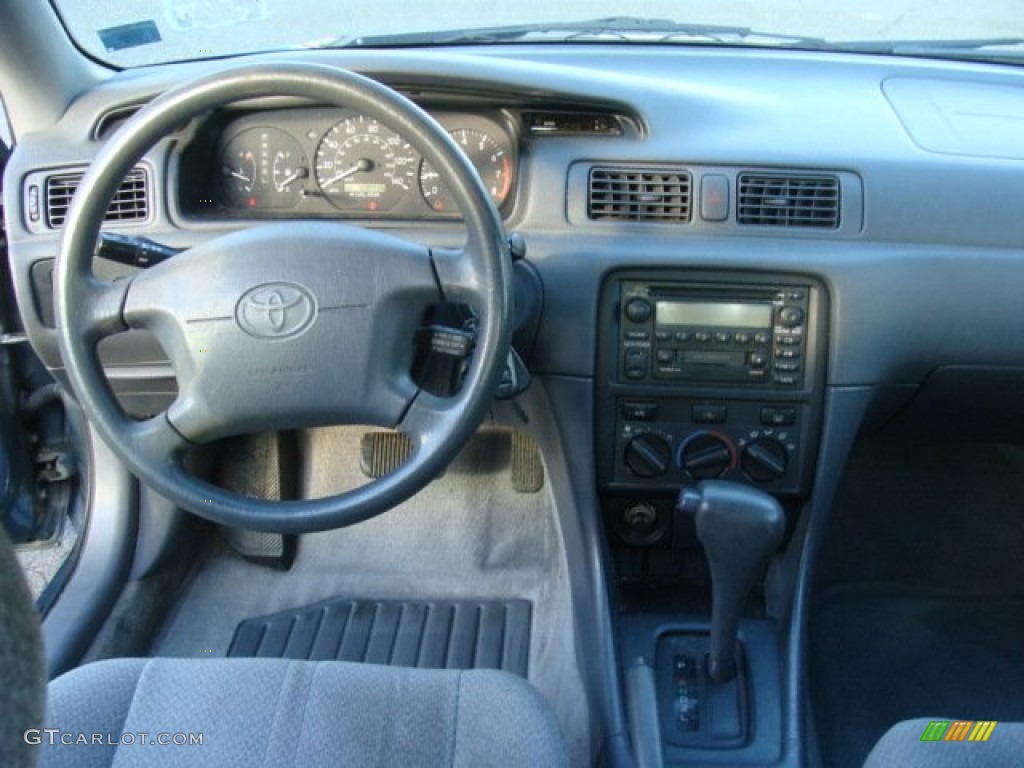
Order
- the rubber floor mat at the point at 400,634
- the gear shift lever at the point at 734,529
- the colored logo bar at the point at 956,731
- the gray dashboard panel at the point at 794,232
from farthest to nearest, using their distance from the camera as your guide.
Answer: the rubber floor mat at the point at 400,634 < the gray dashboard panel at the point at 794,232 < the gear shift lever at the point at 734,529 < the colored logo bar at the point at 956,731

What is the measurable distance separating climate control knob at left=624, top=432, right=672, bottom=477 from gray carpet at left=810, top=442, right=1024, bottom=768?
2.11 ft

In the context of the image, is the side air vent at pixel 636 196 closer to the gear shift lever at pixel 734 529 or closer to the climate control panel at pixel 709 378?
the climate control panel at pixel 709 378

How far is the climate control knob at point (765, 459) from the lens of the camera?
1.76 m

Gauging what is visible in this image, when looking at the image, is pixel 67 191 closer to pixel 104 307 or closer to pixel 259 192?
pixel 259 192

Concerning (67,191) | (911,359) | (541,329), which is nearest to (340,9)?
(67,191)

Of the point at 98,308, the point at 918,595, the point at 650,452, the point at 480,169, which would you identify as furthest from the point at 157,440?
the point at 918,595

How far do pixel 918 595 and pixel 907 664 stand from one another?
24 cm

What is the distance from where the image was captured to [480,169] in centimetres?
176

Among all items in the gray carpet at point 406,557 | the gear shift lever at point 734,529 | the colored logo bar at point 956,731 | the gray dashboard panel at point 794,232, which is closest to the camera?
the colored logo bar at point 956,731

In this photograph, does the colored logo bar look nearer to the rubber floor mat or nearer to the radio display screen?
the radio display screen

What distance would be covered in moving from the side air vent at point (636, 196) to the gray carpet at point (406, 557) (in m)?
0.81

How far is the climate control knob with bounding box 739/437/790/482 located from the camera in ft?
5.78

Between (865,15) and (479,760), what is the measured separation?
1.57 metres
